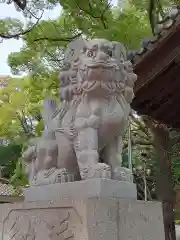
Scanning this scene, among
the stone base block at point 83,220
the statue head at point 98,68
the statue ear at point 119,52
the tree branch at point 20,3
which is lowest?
the stone base block at point 83,220

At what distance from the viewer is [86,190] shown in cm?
318

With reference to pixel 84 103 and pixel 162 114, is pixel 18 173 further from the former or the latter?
pixel 84 103

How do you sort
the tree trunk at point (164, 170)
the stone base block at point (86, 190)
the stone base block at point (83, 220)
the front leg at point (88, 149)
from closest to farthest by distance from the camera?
the stone base block at point (83, 220)
the stone base block at point (86, 190)
the front leg at point (88, 149)
the tree trunk at point (164, 170)

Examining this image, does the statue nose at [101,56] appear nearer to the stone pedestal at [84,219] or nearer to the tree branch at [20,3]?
the stone pedestal at [84,219]

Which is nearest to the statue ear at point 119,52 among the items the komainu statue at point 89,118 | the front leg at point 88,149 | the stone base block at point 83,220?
the komainu statue at point 89,118

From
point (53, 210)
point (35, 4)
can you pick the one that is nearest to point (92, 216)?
point (53, 210)

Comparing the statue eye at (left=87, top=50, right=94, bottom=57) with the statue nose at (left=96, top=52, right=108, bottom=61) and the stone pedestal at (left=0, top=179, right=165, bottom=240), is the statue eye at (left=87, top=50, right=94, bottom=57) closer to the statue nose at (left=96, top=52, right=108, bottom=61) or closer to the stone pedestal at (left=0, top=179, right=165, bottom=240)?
the statue nose at (left=96, top=52, right=108, bottom=61)

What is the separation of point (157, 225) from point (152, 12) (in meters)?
7.20

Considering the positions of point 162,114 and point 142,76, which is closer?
point 142,76

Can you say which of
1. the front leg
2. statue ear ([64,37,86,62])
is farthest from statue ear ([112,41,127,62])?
the front leg

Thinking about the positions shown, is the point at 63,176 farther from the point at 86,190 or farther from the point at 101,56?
the point at 101,56

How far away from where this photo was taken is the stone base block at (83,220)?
9.74 feet

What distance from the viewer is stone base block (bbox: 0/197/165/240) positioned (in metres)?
2.97

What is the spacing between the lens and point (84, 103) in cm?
350
